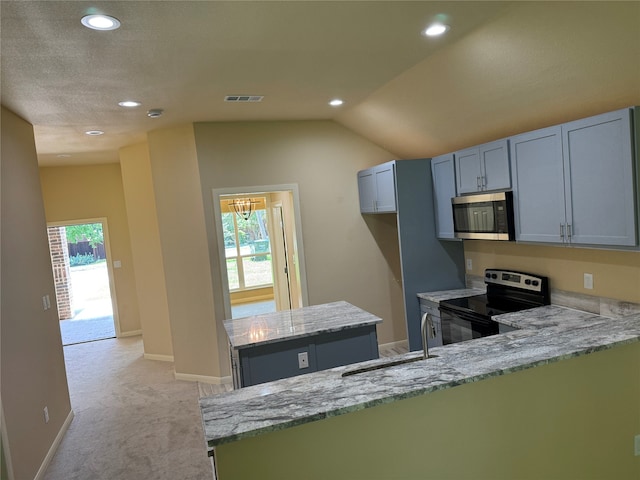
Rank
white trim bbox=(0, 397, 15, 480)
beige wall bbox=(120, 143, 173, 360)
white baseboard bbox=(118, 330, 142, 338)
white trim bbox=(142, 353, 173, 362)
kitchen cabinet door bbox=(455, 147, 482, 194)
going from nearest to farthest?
white trim bbox=(0, 397, 15, 480) < kitchen cabinet door bbox=(455, 147, 482, 194) < beige wall bbox=(120, 143, 173, 360) < white trim bbox=(142, 353, 173, 362) < white baseboard bbox=(118, 330, 142, 338)

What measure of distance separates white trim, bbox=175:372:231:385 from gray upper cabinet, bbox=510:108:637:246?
334cm

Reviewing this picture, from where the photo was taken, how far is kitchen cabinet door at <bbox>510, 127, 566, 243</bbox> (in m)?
2.80

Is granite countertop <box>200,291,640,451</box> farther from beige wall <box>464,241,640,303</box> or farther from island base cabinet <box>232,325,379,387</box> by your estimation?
island base cabinet <box>232,325,379,387</box>

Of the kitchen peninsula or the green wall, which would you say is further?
the kitchen peninsula

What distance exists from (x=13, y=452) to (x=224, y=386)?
2081mm

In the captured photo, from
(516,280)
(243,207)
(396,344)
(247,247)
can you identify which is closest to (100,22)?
(516,280)

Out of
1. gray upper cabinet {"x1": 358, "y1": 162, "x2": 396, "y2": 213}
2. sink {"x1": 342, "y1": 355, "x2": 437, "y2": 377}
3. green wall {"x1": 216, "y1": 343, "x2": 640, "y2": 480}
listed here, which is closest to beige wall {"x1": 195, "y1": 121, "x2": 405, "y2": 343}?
gray upper cabinet {"x1": 358, "y1": 162, "x2": 396, "y2": 213}

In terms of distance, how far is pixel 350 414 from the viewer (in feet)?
5.16

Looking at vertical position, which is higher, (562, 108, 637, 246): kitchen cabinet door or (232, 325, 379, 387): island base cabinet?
(562, 108, 637, 246): kitchen cabinet door

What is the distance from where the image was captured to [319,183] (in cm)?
495

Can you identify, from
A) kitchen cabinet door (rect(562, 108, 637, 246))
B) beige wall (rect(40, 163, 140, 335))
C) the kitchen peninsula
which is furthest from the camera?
beige wall (rect(40, 163, 140, 335))

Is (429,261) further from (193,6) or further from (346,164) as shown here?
(193,6)

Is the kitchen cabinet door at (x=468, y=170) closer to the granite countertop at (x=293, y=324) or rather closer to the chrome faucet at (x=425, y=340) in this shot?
the granite countertop at (x=293, y=324)

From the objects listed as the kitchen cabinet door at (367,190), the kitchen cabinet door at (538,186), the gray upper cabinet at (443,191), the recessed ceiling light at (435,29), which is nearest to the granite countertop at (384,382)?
the kitchen cabinet door at (538,186)
